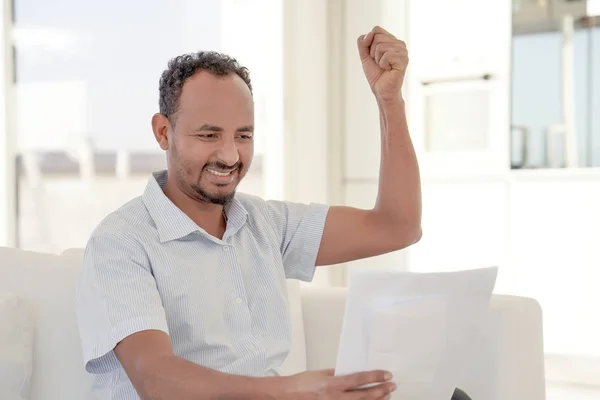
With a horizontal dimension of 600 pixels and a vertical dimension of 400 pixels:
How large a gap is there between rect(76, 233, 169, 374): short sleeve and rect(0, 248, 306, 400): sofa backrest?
0.75 feet

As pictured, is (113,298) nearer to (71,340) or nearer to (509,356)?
(71,340)

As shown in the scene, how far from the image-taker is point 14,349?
151cm

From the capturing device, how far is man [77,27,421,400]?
4.22 ft

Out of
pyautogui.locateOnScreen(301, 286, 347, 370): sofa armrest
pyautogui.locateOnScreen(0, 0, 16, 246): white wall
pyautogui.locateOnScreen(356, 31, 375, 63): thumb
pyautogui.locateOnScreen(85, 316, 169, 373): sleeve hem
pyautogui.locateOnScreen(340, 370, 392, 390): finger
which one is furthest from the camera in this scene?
pyautogui.locateOnScreen(0, 0, 16, 246): white wall

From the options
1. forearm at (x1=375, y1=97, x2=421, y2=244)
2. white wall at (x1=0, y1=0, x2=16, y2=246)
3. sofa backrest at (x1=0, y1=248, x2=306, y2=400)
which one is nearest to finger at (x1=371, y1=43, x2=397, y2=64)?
forearm at (x1=375, y1=97, x2=421, y2=244)

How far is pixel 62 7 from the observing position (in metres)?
3.27

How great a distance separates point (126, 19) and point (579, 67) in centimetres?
215

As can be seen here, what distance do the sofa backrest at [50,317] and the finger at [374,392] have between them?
1.60 feet

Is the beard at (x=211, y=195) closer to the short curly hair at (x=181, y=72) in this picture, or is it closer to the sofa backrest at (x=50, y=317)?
the short curly hair at (x=181, y=72)

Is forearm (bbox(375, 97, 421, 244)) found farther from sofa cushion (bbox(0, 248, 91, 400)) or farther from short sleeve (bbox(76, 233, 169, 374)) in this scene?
sofa cushion (bbox(0, 248, 91, 400))

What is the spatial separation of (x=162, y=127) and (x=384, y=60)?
43 centimetres

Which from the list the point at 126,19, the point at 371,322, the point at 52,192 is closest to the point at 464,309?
the point at 371,322

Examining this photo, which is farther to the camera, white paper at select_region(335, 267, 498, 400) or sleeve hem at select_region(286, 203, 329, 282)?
sleeve hem at select_region(286, 203, 329, 282)

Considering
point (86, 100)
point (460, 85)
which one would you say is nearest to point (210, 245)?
point (86, 100)
